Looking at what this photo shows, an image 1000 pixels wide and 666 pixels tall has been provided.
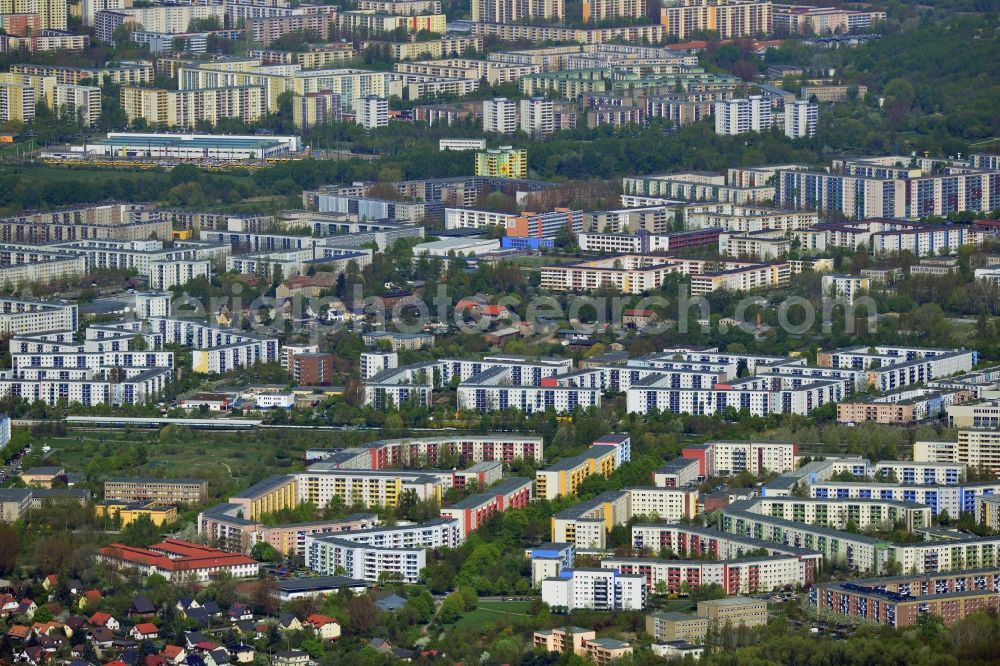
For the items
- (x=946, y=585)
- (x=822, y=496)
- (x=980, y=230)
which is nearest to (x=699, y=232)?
(x=980, y=230)

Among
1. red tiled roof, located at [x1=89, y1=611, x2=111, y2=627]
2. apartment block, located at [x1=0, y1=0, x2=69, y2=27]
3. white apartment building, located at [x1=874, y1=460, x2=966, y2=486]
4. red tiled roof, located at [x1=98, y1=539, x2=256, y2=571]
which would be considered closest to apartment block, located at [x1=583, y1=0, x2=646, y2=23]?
apartment block, located at [x1=0, y1=0, x2=69, y2=27]

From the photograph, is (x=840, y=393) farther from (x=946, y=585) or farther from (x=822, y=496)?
(x=946, y=585)

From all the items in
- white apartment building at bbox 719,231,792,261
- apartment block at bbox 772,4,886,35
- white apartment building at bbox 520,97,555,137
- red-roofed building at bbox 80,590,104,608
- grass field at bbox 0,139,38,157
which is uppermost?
apartment block at bbox 772,4,886,35

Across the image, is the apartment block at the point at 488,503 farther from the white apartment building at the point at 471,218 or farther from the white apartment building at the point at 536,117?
the white apartment building at the point at 536,117

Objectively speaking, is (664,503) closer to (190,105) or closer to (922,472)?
(922,472)

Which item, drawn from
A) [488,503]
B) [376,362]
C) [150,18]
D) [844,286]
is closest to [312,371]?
[376,362]

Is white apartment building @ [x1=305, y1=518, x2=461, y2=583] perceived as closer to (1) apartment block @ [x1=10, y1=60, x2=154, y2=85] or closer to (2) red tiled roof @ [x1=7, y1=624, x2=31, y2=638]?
(2) red tiled roof @ [x1=7, y1=624, x2=31, y2=638]
